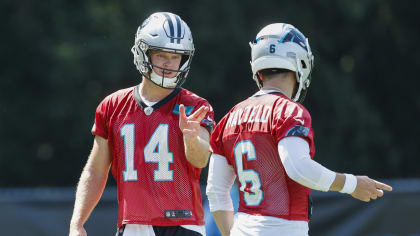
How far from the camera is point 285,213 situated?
13.2 feet

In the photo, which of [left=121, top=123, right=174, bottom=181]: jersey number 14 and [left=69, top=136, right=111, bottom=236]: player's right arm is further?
[left=69, top=136, right=111, bottom=236]: player's right arm

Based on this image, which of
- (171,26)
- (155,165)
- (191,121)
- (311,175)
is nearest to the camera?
(311,175)

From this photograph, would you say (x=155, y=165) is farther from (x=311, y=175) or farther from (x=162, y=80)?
(x=311, y=175)

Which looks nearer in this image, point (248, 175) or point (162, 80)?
point (248, 175)

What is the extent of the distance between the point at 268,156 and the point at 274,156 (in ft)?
0.10

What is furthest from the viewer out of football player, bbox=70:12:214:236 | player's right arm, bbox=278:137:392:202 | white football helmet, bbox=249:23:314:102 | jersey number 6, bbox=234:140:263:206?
football player, bbox=70:12:214:236

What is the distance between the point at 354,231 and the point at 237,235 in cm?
443

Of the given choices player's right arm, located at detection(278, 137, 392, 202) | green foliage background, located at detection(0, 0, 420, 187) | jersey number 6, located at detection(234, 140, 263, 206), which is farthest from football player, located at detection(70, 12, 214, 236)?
green foliage background, located at detection(0, 0, 420, 187)

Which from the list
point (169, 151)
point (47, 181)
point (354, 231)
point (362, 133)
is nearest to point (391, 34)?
point (362, 133)

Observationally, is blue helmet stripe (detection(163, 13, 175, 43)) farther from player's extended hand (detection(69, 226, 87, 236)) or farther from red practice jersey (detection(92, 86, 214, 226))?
player's extended hand (detection(69, 226, 87, 236))

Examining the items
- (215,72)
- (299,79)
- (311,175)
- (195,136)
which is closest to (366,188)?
(311,175)

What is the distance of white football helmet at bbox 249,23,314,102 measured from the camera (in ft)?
14.0

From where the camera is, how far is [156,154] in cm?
471

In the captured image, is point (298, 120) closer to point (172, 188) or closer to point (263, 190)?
point (263, 190)
